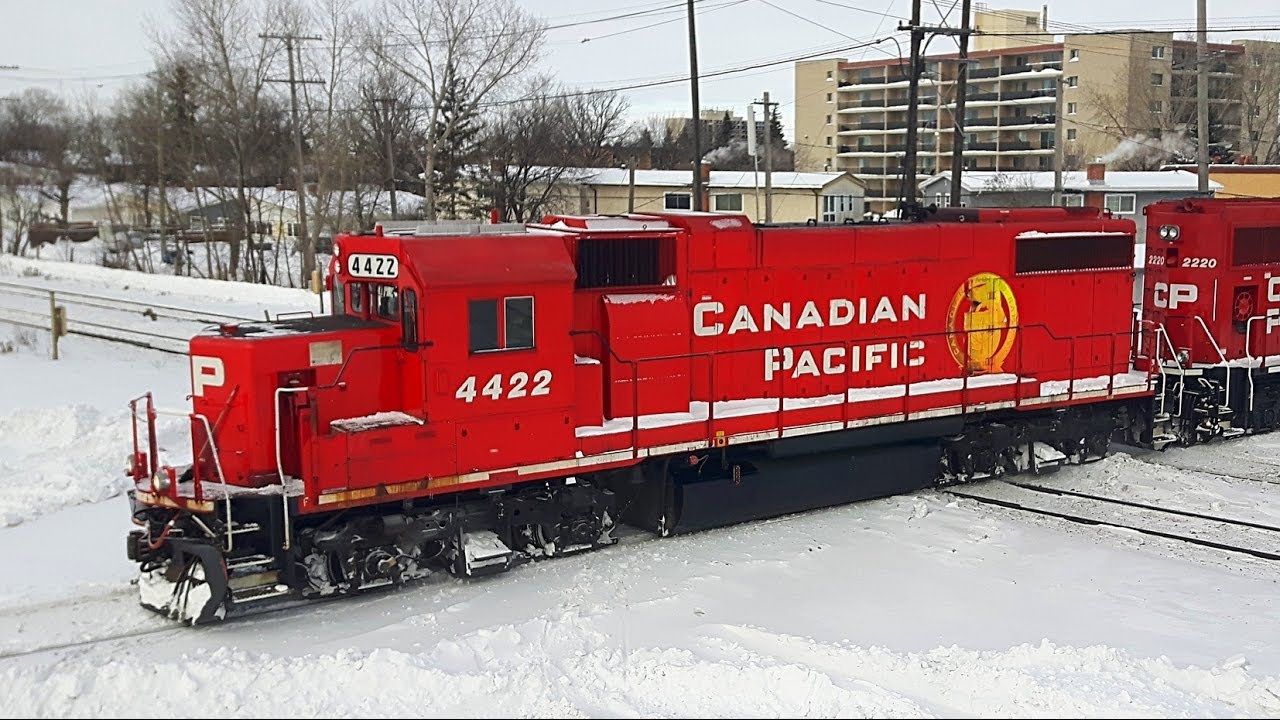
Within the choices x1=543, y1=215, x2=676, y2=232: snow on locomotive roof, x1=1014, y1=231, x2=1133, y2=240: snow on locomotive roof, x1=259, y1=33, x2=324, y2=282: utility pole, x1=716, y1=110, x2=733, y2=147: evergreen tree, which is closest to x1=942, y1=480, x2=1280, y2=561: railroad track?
Result: x1=1014, y1=231, x2=1133, y2=240: snow on locomotive roof

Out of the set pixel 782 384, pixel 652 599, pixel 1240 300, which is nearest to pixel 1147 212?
pixel 1240 300

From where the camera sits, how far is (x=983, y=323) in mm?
14078

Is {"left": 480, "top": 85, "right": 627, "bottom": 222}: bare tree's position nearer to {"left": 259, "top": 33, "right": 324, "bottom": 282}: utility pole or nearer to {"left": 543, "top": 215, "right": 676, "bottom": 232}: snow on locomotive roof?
{"left": 259, "top": 33, "right": 324, "bottom": 282}: utility pole

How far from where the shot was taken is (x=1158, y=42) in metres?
75.1

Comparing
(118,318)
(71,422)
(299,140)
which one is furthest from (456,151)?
(71,422)

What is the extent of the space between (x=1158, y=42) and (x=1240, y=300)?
66.7 metres

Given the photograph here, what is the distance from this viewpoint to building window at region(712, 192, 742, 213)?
50156mm

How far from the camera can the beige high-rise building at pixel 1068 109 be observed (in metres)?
69.9

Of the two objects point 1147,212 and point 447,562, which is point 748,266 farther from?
point 1147,212

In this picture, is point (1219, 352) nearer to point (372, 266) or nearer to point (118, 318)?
point (372, 266)

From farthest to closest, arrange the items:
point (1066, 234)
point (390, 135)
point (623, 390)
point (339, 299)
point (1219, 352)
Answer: point (390, 135) → point (1219, 352) → point (1066, 234) → point (623, 390) → point (339, 299)

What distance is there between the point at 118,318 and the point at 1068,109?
66299 mm

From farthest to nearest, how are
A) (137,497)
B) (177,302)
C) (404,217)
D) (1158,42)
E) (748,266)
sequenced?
(1158,42)
(404,217)
(177,302)
(748,266)
(137,497)

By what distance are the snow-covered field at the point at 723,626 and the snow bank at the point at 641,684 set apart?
0.02 metres
